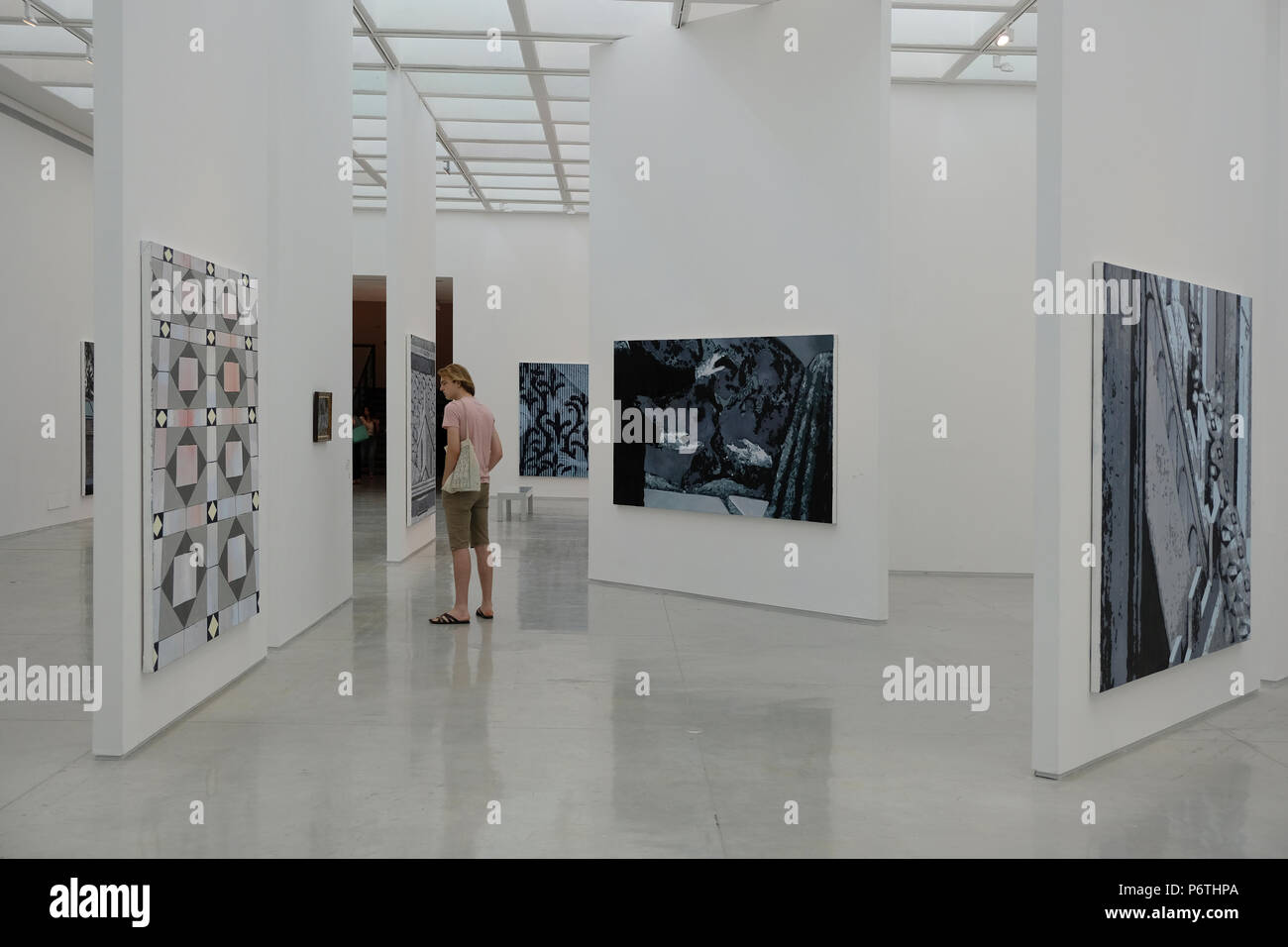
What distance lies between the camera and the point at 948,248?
14016 millimetres

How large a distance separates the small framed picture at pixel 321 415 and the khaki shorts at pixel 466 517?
48.4 inches

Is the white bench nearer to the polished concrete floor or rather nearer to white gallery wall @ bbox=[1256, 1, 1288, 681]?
the polished concrete floor

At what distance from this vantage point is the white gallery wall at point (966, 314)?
14.0 m

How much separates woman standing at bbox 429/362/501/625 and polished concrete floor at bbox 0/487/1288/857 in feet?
1.47

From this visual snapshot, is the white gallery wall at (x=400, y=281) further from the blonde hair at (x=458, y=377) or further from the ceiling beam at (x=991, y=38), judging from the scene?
the ceiling beam at (x=991, y=38)

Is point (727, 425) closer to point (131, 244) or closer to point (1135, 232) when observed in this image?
point (1135, 232)

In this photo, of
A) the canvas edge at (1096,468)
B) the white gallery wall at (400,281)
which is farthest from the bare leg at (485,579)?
the canvas edge at (1096,468)

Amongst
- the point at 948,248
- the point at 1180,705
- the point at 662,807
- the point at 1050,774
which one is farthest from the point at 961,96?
the point at 662,807

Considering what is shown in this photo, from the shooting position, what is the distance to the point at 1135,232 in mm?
6695

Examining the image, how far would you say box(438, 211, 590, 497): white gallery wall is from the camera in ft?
79.0

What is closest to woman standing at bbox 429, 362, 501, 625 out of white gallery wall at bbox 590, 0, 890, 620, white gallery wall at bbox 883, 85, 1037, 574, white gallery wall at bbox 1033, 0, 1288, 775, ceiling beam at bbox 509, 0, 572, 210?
white gallery wall at bbox 590, 0, 890, 620

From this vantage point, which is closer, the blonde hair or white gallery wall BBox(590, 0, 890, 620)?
the blonde hair

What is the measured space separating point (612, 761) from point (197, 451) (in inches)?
130

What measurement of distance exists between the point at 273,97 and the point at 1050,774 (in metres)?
7.61
